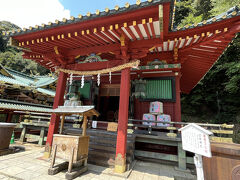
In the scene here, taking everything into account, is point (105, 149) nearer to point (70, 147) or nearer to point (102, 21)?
point (70, 147)

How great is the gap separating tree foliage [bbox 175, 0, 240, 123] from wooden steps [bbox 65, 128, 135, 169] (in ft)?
44.9

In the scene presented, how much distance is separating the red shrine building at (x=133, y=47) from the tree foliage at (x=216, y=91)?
405 inches

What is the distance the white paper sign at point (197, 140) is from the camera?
218 centimetres

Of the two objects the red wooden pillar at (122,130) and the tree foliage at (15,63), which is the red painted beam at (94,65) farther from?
the tree foliage at (15,63)

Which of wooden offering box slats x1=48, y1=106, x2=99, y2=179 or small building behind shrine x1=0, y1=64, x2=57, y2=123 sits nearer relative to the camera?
wooden offering box slats x1=48, y1=106, x2=99, y2=179

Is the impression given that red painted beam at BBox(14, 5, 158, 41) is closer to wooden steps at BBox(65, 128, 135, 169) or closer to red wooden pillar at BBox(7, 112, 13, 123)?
wooden steps at BBox(65, 128, 135, 169)

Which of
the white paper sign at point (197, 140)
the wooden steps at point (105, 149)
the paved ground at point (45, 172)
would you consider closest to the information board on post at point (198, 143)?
the white paper sign at point (197, 140)

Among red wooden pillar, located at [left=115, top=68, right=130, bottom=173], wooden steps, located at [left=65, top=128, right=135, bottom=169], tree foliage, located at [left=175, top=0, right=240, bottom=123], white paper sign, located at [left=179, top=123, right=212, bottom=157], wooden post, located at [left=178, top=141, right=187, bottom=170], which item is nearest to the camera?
white paper sign, located at [left=179, top=123, right=212, bottom=157]

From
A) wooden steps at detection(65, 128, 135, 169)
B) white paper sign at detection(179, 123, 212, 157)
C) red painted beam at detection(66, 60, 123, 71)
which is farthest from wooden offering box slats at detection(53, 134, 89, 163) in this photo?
white paper sign at detection(179, 123, 212, 157)

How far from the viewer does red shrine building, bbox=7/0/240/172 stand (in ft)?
12.7

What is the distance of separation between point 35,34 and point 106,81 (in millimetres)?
4537

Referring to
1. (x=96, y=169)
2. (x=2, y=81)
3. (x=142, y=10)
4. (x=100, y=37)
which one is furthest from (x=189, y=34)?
(x=2, y=81)

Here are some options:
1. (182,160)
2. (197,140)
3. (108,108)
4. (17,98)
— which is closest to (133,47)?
(197,140)

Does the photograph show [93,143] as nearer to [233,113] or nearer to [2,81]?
[2,81]
